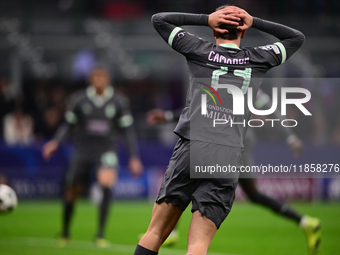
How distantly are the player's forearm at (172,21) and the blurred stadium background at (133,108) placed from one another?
3465 millimetres

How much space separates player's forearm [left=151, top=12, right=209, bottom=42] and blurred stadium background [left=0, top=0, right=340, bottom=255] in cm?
346

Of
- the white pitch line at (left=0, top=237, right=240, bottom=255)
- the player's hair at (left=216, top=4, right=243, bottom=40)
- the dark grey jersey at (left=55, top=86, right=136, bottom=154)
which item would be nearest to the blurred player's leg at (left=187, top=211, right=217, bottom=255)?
the player's hair at (left=216, top=4, right=243, bottom=40)

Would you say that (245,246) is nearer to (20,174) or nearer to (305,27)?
(20,174)

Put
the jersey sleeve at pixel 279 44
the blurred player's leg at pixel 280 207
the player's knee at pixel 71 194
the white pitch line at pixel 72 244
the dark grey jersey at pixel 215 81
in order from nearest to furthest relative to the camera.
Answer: the dark grey jersey at pixel 215 81
the jersey sleeve at pixel 279 44
the blurred player's leg at pixel 280 207
the white pitch line at pixel 72 244
the player's knee at pixel 71 194

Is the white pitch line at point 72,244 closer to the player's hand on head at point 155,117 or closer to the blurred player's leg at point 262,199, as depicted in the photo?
the blurred player's leg at point 262,199

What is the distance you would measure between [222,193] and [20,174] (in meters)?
10.0


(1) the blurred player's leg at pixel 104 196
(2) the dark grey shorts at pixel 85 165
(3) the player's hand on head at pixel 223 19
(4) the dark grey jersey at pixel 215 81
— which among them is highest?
(3) the player's hand on head at pixel 223 19

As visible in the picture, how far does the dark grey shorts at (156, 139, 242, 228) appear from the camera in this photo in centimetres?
302

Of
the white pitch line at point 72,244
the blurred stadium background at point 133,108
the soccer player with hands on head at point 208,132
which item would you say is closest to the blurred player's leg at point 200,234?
the soccer player with hands on head at point 208,132

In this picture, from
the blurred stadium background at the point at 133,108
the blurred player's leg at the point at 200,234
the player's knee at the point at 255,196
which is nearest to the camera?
the blurred player's leg at the point at 200,234

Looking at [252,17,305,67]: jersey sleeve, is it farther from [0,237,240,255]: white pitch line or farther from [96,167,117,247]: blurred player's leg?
[96,167,117,247]: blurred player's leg

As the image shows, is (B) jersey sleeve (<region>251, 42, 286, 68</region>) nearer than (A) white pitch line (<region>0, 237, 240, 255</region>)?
Yes

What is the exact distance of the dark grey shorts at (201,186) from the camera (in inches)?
119

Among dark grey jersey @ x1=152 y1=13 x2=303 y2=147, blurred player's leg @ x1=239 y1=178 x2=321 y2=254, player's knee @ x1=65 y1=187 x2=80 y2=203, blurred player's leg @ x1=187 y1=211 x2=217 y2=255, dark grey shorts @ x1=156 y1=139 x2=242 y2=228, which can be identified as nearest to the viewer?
blurred player's leg @ x1=187 y1=211 x2=217 y2=255
